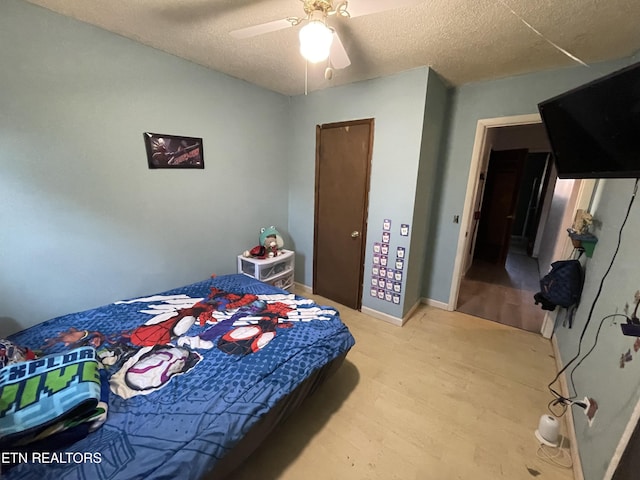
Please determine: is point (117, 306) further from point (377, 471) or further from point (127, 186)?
point (377, 471)

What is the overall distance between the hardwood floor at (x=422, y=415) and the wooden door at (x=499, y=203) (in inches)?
100

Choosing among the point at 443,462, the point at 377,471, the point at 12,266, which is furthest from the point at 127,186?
the point at 443,462

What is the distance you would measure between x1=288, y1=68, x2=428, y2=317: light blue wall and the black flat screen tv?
40.5 inches

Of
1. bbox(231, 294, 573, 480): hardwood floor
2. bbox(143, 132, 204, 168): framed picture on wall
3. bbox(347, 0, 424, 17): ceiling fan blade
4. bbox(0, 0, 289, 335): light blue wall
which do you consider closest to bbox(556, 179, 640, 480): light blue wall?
bbox(231, 294, 573, 480): hardwood floor

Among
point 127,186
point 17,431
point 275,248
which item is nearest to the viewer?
point 17,431

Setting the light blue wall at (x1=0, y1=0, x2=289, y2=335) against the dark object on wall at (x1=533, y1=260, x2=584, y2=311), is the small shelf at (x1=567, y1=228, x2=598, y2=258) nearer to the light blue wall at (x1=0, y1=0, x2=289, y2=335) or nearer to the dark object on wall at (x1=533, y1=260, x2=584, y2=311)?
the dark object on wall at (x1=533, y1=260, x2=584, y2=311)

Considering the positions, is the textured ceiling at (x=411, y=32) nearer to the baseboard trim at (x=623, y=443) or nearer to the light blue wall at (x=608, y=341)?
the light blue wall at (x=608, y=341)

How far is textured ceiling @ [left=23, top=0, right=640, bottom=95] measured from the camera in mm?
1438

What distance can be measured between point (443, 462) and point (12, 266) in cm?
279

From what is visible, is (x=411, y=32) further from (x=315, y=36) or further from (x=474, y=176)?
(x=474, y=176)

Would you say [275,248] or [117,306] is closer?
[117,306]

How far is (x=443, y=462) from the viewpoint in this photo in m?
1.38

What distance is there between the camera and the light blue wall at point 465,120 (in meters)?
2.13

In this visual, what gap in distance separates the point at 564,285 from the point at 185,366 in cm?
276
